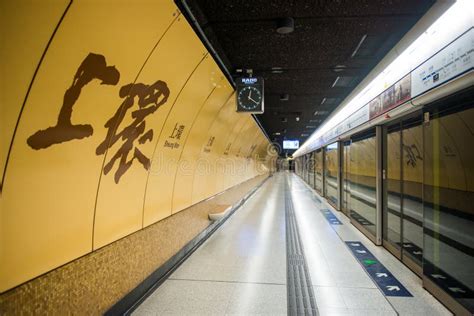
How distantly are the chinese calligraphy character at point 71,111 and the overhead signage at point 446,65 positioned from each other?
2755 mm

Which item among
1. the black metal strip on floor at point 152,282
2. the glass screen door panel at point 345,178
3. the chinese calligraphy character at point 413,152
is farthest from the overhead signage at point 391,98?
the black metal strip on floor at point 152,282

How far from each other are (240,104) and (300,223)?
3.26 metres

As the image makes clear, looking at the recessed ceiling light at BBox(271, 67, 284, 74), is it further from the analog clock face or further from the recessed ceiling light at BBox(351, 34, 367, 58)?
the recessed ceiling light at BBox(351, 34, 367, 58)

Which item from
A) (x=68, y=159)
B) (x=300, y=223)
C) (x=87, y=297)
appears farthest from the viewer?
(x=300, y=223)

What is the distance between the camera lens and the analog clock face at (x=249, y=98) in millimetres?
4732

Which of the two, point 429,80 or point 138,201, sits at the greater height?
point 429,80

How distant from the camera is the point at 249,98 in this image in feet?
15.7

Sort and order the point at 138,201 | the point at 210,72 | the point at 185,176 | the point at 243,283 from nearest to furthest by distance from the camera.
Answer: the point at 138,201, the point at 243,283, the point at 210,72, the point at 185,176

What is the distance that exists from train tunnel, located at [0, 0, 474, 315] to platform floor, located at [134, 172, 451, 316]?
3 centimetres

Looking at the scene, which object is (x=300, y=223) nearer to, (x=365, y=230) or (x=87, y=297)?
(x=365, y=230)

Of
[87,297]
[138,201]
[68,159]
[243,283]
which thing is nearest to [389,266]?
[243,283]

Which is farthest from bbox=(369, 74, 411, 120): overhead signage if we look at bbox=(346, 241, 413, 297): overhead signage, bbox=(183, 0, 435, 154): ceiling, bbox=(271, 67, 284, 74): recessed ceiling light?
bbox=(346, 241, 413, 297): overhead signage

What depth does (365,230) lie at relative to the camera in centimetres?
539

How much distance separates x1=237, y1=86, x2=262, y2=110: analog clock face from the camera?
→ 15.5ft
